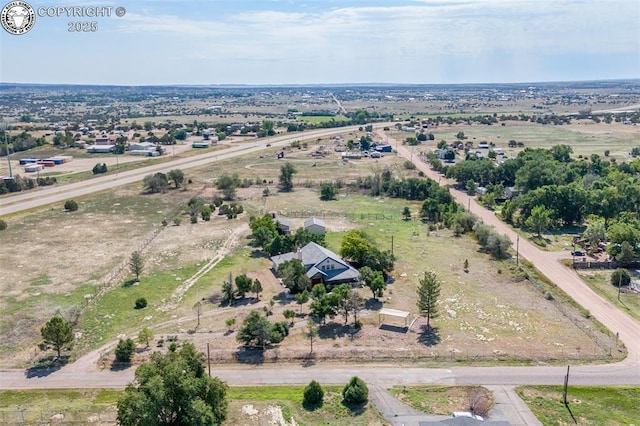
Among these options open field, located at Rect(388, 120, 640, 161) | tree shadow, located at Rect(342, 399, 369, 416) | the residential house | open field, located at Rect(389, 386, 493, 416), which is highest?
open field, located at Rect(388, 120, 640, 161)

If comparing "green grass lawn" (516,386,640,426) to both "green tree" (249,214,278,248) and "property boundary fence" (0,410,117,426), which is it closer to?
A: "property boundary fence" (0,410,117,426)

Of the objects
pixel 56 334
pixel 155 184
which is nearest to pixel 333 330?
pixel 56 334

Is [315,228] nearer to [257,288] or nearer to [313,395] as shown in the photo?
[257,288]

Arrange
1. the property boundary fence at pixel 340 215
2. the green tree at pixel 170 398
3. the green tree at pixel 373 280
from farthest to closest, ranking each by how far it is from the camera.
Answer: the property boundary fence at pixel 340 215, the green tree at pixel 373 280, the green tree at pixel 170 398

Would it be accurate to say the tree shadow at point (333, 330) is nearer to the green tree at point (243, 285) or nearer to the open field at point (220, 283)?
the open field at point (220, 283)

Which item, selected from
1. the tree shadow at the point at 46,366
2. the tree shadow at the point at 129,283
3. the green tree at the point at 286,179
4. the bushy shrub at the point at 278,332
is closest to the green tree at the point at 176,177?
the green tree at the point at 286,179

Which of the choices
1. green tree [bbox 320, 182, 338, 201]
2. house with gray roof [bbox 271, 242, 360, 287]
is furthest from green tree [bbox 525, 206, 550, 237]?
green tree [bbox 320, 182, 338, 201]

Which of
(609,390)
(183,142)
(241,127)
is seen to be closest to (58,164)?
(183,142)

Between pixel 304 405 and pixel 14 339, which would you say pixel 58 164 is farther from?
pixel 304 405
